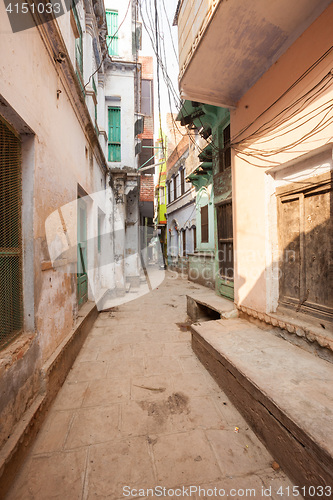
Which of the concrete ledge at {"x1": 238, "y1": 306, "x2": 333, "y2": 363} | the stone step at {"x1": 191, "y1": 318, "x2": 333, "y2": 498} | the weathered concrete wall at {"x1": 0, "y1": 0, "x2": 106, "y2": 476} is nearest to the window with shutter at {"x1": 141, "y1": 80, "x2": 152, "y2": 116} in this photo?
the weathered concrete wall at {"x1": 0, "y1": 0, "x2": 106, "y2": 476}

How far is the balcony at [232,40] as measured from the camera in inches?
120

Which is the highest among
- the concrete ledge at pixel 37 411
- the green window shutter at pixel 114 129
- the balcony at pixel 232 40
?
the green window shutter at pixel 114 129

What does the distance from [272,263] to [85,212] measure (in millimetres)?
4633

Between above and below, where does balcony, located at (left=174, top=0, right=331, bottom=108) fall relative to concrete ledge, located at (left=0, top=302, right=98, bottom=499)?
above

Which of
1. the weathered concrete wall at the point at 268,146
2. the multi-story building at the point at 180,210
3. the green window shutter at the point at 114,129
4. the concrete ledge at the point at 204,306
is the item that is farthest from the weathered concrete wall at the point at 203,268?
the green window shutter at the point at 114,129

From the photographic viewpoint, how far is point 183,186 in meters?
15.0

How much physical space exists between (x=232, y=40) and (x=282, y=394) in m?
4.93

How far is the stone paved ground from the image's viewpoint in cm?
180

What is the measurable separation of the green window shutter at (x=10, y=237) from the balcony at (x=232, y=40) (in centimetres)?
340

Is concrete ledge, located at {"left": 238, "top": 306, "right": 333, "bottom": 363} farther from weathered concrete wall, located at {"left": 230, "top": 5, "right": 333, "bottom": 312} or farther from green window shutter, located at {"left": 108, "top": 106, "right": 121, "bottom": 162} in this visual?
green window shutter, located at {"left": 108, "top": 106, "right": 121, "bottom": 162}

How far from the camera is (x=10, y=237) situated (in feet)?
7.42

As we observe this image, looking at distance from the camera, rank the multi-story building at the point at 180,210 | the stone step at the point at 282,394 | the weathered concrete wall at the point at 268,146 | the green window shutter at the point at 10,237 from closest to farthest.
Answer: the stone step at the point at 282,394 < the green window shutter at the point at 10,237 < the weathered concrete wall at the point at 268,146 < the multi-story building at the point at 180,210

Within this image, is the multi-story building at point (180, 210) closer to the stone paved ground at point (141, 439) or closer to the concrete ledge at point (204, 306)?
→ the concrete ledge at point (204, 306)

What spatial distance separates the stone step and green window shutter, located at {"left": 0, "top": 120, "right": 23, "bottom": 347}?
2525 millimetres
